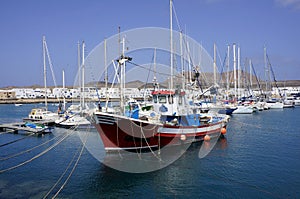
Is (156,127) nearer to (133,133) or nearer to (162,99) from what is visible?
(133,133)

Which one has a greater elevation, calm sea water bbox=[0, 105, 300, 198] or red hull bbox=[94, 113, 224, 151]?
red hull bbox=[94, 113, 224, 151]

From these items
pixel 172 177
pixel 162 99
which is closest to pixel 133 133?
pixel 172 177

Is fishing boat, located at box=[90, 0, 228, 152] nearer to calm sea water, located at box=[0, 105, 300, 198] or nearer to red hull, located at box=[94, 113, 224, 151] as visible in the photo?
red hull, located at box=[94, 113, 224, 151]

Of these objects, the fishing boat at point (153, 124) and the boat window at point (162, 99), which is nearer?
the fishing boat at point (153, 124)

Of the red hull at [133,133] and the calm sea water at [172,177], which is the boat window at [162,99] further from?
the calm sea water at [172,177]

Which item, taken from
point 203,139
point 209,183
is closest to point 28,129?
point 203,139

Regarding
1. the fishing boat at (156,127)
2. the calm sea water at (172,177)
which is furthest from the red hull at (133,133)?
the calm sea water at (172,177)

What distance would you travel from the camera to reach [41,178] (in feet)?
52.6

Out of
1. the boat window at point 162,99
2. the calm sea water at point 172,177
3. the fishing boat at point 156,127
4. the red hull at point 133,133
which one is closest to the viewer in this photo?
the calm sea water at point 172,177

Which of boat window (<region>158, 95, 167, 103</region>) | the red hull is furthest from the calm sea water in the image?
boat window (<region>158, 95, 167, 103</region>)

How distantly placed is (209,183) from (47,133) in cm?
2334

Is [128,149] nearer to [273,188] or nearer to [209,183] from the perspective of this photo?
[209,183]

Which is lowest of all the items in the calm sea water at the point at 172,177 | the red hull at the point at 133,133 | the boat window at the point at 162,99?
the calm sea water at the point at 172,177

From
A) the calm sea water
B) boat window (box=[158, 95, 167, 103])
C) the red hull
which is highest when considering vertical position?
boat window (box=[158, 95, 167, 103])
